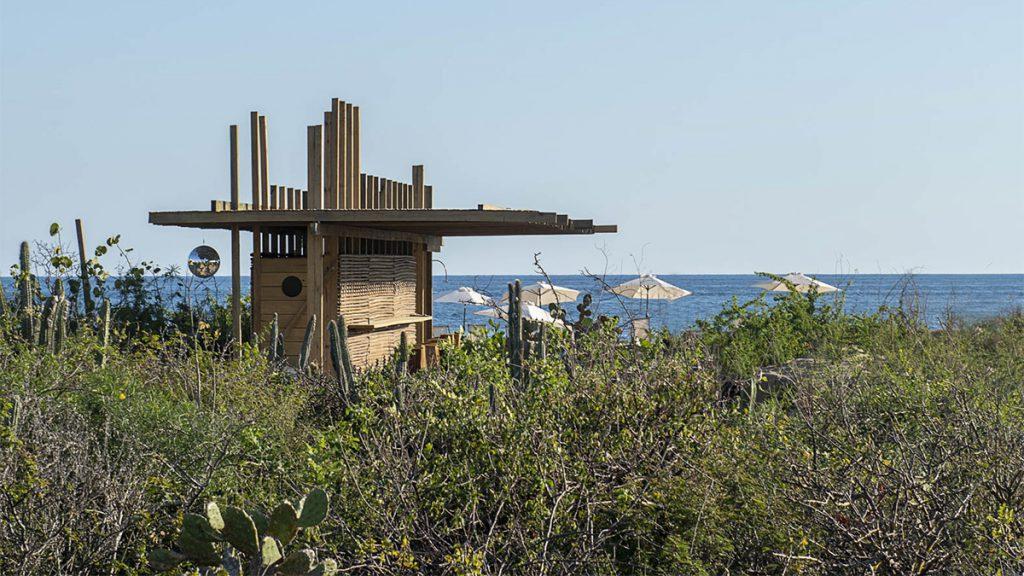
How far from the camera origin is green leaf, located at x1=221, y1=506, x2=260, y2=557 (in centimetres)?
508

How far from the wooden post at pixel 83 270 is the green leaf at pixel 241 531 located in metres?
11.0

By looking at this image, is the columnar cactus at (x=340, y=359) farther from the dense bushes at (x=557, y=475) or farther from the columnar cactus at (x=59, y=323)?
the columnar cactus at (x=59, y=323)

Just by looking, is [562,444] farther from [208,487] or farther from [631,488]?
[208,487]

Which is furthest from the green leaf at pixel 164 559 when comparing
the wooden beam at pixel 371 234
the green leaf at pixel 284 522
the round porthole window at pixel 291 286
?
the round porthole window at pixel 291 286

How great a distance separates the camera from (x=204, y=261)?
53.4ft

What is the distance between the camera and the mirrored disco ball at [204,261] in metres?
16.0

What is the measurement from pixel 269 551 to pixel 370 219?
8.60 m

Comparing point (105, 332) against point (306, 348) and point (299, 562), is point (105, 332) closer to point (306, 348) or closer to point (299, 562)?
point (306, 348)

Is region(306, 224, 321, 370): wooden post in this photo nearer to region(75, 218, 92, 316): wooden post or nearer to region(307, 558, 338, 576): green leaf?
region(75, 218, 92, 316): wooden post

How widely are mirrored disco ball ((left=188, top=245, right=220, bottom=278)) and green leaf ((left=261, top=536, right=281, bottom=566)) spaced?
1143 cm

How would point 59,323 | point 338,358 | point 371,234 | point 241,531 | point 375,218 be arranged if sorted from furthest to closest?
1. point 371,234
2. point 375,218
3. point 59,323
4. point 338,358
5. point 241,531

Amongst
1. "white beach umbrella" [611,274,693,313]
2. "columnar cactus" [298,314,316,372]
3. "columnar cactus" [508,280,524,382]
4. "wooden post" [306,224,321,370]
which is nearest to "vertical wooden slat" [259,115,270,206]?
"wooden post" [306,224,321,370]

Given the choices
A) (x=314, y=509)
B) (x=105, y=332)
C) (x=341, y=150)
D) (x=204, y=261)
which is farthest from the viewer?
(x=204, y=261)

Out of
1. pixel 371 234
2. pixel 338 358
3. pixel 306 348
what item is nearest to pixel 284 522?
pixel 338 358
